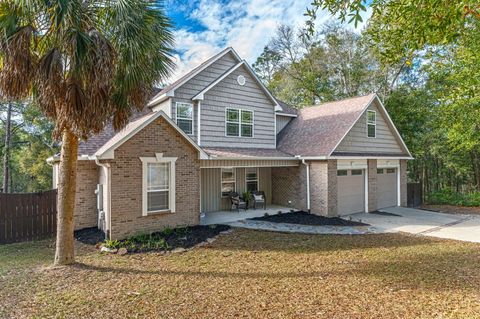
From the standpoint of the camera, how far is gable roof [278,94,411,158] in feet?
43.3

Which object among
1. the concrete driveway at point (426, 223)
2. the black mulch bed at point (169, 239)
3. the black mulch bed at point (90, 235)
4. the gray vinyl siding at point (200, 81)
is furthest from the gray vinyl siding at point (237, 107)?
the concrete driveway at point (426, 223)

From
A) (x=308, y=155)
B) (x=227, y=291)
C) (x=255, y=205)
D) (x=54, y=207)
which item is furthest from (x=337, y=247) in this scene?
(x=54, y=207)

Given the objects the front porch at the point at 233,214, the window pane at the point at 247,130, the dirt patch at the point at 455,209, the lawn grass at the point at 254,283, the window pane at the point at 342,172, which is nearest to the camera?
the lawn grass at the point at 254,283

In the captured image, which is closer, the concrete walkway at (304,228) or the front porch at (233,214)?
the concrete walkway at (304,228)

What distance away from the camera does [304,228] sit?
10.7 metres

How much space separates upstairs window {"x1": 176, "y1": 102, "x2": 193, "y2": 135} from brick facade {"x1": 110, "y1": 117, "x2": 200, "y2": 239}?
2.41 metres

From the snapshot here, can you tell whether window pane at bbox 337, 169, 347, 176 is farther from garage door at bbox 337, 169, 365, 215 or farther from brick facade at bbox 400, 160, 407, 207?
brick facade at bbox 400, 160, 407, 207

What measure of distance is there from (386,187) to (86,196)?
15.0 m

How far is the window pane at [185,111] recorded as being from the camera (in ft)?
40.7

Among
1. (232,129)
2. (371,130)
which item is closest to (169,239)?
(232,129)

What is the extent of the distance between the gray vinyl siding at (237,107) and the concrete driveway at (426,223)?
6.07 meters

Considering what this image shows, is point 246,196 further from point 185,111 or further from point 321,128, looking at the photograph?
point 321,128

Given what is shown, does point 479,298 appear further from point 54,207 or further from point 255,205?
point 54,207

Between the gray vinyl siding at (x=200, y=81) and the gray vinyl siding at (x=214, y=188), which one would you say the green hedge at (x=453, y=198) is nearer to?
the gray vinyl siding at (x=214, y=188)
